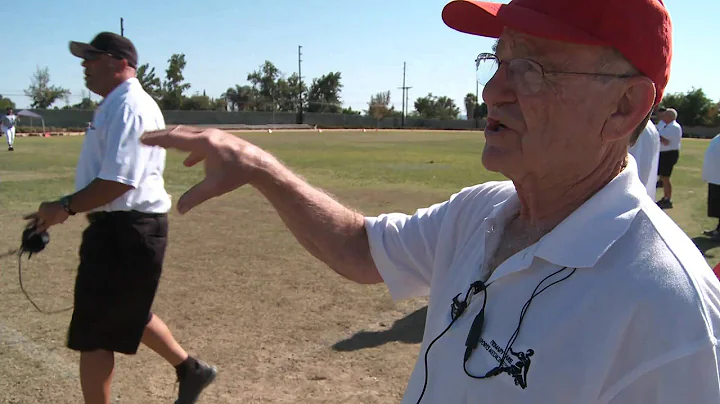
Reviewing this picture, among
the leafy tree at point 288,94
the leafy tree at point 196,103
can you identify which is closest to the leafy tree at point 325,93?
the leafy tree at point 288,94

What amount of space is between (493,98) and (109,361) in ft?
9.46

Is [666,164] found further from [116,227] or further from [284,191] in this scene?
[284,191]

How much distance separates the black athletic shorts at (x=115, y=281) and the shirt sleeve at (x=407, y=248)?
2014 millimetres

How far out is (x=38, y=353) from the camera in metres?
4.57

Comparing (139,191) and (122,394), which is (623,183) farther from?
(122,394)

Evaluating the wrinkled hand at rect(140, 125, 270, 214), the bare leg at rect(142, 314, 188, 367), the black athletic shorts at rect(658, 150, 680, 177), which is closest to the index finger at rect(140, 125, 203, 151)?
the wrinkled hand at rect(140, 125, 270, 214)

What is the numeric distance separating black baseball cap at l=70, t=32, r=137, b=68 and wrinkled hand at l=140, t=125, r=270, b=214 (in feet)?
7.18

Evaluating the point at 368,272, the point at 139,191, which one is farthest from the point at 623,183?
the point at 139,191

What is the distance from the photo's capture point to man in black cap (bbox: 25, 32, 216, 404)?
347cm

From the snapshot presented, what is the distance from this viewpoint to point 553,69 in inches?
59.2

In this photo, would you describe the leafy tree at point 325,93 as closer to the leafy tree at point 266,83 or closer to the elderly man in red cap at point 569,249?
the leafy tree at point 266,83

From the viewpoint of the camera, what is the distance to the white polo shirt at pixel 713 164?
9.07 meters

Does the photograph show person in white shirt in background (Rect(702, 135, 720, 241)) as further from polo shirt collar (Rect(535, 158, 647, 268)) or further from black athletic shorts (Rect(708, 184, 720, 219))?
polo shirt collar (Rect(535, 158, 647, 268))

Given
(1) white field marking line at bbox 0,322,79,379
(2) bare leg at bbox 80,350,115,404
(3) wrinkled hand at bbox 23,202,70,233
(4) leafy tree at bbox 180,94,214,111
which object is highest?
(4) leafy tree at bbox 180,94,214,111
